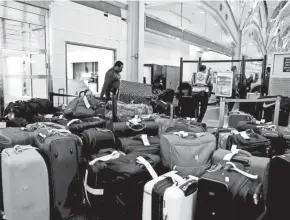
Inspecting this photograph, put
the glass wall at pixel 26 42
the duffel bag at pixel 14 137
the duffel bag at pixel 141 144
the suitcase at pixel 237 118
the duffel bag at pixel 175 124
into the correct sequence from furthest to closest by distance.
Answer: the glass wall at pixel 26 42 < the suitcase at pixel 237 118 < the duffel bag at pixel 175 124 < the duffel bag at pixel 141 144 < the duffel bag at pixel 14 137

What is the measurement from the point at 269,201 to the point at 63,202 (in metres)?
1.56

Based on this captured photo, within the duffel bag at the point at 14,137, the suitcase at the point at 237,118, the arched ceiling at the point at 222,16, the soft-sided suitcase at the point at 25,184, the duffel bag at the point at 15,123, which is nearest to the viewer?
the soft-sided suitcase at the point at 25,184

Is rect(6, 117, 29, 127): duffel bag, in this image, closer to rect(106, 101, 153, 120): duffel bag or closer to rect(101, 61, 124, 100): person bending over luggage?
rect(106, 101, 153, 120): duffel bag

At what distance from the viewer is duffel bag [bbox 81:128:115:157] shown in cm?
243

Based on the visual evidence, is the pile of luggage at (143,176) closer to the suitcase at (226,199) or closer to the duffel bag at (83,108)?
the suitcase at (226,199)

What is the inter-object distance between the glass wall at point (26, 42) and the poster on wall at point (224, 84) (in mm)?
3386

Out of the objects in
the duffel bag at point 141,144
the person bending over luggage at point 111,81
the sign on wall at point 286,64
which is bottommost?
the duffel bag at point 141,144

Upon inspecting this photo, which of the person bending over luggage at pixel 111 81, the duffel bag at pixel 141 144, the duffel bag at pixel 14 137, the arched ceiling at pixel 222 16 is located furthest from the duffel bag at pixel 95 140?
the arched ceiling at pixel 222 16

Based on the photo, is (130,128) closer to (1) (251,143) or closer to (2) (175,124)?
(2) (175,124)

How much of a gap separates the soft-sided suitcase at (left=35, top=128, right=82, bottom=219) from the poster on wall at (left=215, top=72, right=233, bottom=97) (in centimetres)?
228

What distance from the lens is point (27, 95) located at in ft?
19.7

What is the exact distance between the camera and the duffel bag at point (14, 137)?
2.19 meters

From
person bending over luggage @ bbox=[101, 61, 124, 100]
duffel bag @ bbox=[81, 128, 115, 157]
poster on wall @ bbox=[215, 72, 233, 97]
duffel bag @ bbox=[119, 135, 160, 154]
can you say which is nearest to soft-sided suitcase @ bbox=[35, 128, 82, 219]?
duffel bag @ bbox=[81, 128, 115, 157]

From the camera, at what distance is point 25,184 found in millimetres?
1876
